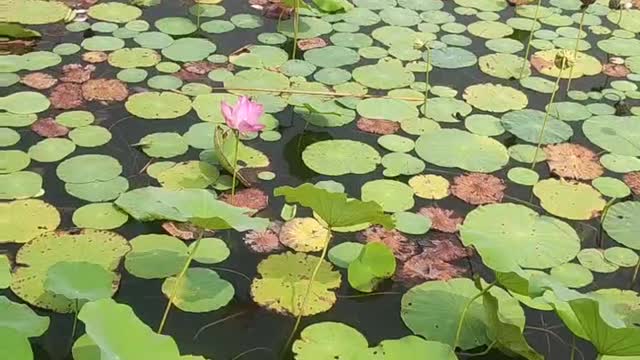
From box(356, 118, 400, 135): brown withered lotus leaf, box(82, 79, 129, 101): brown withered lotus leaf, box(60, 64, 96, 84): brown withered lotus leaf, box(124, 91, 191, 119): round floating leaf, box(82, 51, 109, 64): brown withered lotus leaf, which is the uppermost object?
box(82, 51, 109, 64): brown withered lotus leaf

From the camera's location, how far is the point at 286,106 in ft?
7.82

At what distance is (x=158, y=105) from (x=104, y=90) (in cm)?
18

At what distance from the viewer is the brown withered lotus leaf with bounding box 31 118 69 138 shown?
7.14 ft

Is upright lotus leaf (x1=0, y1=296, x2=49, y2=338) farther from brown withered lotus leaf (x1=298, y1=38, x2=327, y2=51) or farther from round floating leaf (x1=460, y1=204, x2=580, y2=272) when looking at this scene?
brown withered lotus leaf (x1=298, y1=38, x2=327, y2=51)

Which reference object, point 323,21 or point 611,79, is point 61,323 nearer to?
point 323,21

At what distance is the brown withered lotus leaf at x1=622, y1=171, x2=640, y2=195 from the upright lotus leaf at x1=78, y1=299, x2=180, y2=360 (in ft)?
4.34

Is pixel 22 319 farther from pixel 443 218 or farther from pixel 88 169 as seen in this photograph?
pixel 443 218

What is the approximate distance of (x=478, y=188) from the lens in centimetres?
211

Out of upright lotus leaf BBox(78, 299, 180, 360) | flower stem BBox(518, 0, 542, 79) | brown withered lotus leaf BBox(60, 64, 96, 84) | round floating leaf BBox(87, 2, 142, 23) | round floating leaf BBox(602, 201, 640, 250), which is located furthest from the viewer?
round floating leaf BBox(87, 2, 142, 23)

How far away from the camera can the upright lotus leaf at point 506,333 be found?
1.57 meters

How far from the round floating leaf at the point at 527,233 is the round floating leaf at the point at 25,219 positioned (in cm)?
92

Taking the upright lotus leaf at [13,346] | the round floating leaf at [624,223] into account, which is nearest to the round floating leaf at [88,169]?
the upright lotus leaf at [13,346]

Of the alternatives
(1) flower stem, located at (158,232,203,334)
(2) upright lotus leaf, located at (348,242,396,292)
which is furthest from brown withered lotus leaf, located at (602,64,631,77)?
Answer: (1) flower stem, located at (158,232,203,334)

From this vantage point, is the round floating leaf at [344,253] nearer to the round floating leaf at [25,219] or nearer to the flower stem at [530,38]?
the round floating leaf at [25,219]
